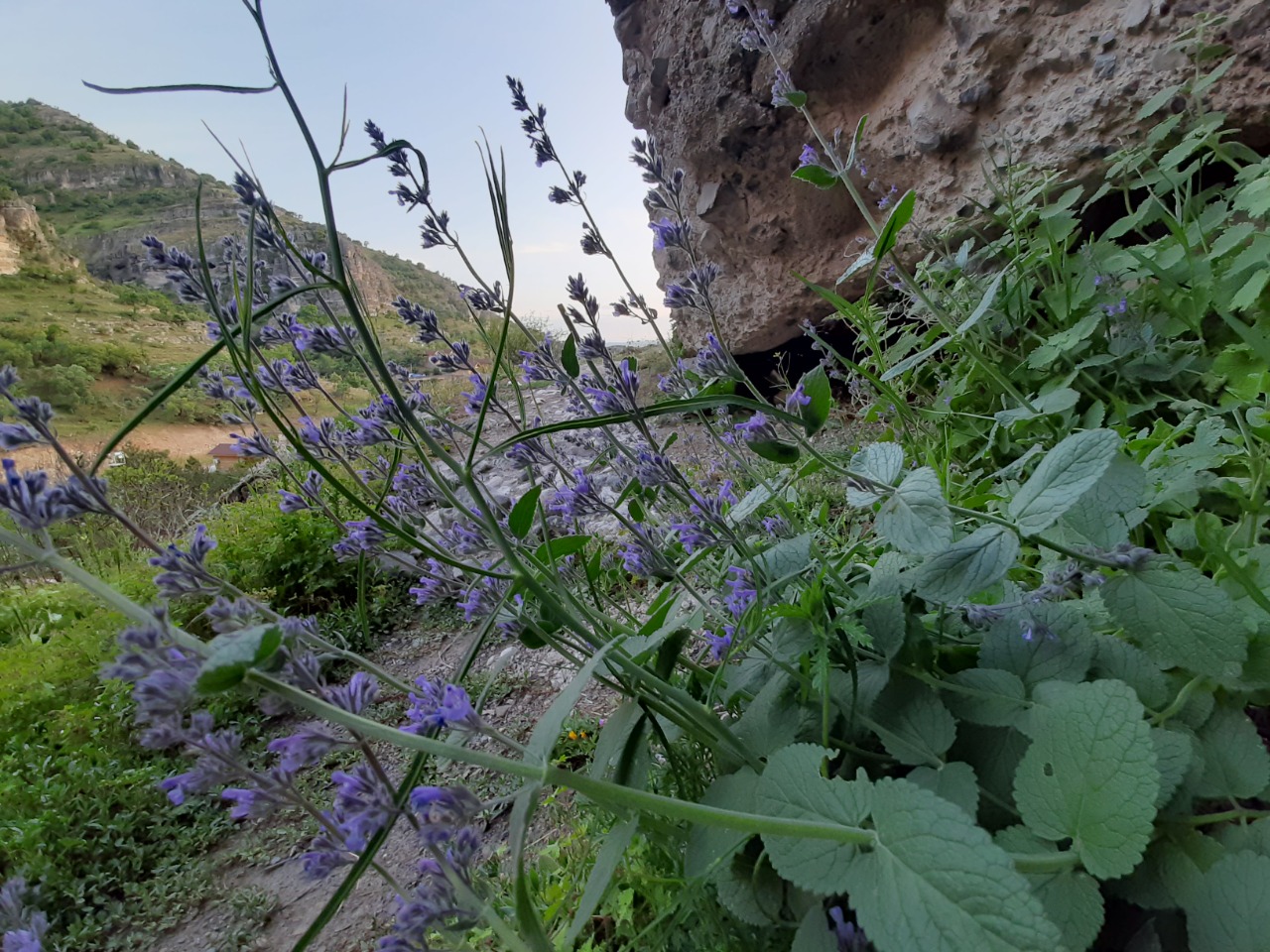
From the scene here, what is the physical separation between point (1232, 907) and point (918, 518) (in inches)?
12.1

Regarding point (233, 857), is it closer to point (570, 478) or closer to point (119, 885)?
point (119, 885)

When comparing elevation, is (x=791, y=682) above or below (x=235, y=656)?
below

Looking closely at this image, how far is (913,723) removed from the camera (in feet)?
1.79

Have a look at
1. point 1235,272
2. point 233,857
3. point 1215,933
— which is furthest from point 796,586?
point 233,857

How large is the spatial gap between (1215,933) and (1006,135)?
7.57ft

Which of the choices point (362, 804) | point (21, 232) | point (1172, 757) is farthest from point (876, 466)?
point (21, 232)

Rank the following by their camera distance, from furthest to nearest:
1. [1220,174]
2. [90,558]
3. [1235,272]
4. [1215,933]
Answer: [90,558]
[1220,174]
[1235,272]
[1215,933]

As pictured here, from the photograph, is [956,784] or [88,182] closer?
[956,784]

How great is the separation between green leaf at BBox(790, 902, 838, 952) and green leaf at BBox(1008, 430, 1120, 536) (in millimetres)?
343

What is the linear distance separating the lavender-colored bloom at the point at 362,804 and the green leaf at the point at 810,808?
0.25 meters

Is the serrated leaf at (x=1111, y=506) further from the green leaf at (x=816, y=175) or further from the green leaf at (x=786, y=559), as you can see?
the green leaf at (x=816, y=175)

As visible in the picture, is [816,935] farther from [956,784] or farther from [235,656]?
[235,656]

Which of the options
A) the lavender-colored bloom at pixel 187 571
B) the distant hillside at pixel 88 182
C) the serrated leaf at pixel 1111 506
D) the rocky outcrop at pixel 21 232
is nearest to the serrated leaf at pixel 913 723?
the serrated leaf at pixel 1111 506

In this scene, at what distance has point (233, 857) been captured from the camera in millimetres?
1573
